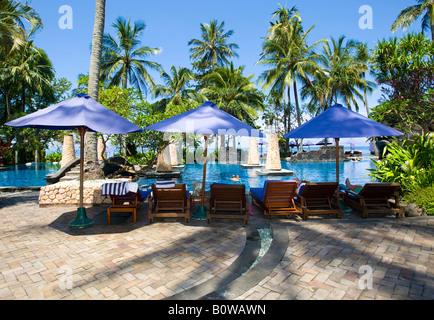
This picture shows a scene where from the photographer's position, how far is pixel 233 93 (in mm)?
28875

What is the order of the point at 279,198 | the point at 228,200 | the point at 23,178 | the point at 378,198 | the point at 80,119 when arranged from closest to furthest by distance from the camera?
the point at 80,119
the point at 228,200
the point at 279,198
the point at 378,198
the point at 23,178

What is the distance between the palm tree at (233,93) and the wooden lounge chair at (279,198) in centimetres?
2320

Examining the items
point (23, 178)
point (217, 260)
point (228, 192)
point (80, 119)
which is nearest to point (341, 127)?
point (228, 192)

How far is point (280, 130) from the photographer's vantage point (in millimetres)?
41344

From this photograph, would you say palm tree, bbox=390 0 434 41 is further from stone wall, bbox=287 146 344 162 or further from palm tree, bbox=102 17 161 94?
palm tree, bbox=102 17 161 94

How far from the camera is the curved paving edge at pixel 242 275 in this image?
8.70 ft

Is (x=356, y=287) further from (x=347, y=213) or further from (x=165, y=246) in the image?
(x=347, y=213)

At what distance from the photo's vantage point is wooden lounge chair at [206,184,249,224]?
204 inches

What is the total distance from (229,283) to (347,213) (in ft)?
14.6

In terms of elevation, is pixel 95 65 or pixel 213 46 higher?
pixel 213 46

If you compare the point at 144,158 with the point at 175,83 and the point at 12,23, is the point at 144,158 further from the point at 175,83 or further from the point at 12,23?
the point at 175,83

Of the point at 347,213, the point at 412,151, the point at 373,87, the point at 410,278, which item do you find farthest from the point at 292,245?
the point at 373,87

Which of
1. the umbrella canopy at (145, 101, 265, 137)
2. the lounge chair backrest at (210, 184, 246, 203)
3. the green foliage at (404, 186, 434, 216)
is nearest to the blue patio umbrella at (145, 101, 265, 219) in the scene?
the umbrella canopy at (145, 101, 265, 137)

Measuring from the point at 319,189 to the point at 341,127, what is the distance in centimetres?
148
